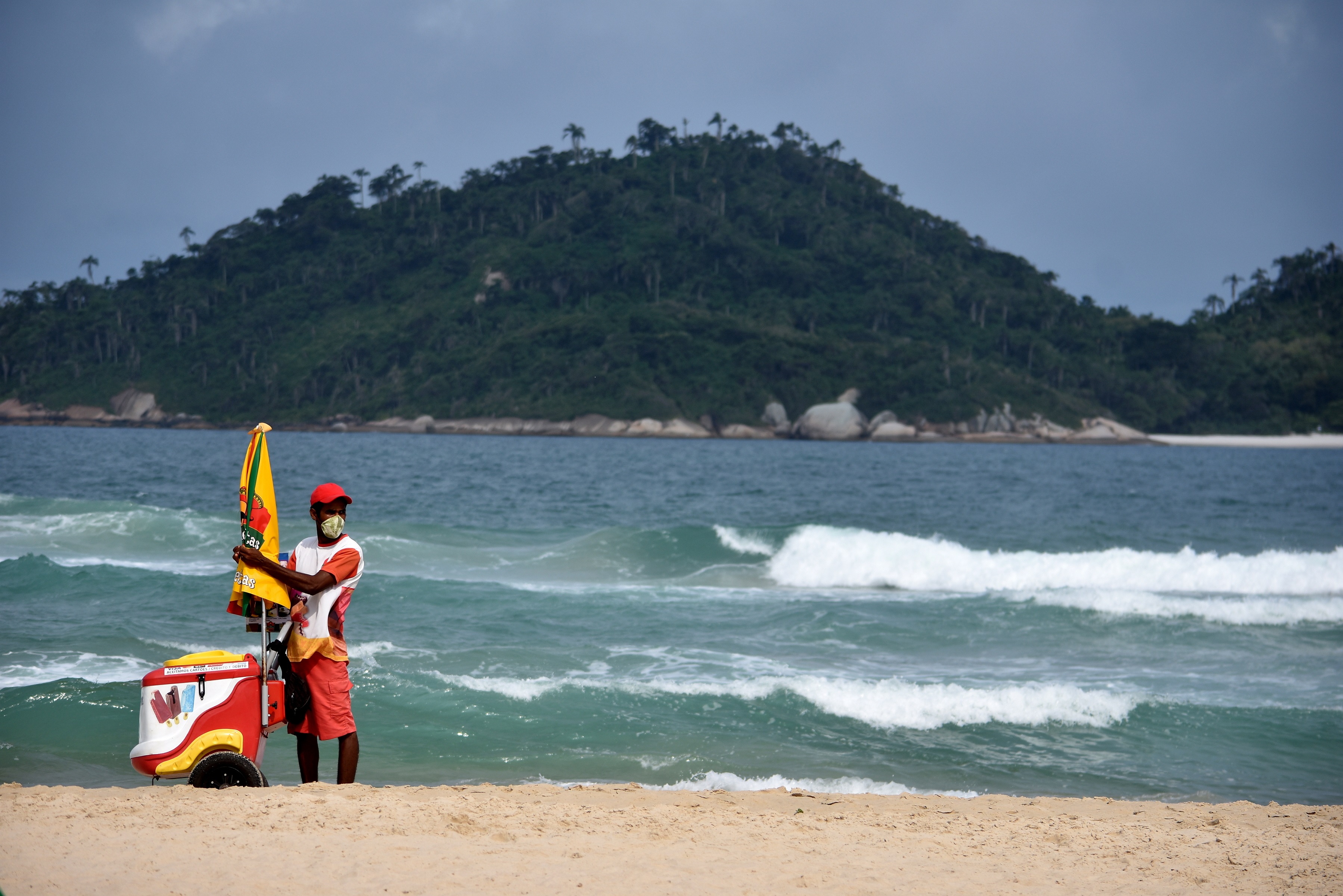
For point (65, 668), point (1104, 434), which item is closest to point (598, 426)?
point (1104, 434)

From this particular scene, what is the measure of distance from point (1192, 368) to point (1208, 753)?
118 metres

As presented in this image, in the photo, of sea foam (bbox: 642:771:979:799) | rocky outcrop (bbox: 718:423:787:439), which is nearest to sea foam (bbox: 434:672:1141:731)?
sea foam (bbox: 642:771:979:799)

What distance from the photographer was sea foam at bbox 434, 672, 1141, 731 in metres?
8.57

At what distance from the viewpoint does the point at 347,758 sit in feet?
17.6

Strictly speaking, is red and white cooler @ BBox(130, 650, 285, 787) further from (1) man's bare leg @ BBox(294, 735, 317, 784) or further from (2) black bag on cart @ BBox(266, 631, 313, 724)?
(1) man's bare leg @ BBox(294, 735, 317, 784)

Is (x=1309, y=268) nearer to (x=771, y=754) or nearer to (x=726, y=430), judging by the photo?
(x=726, y=430)

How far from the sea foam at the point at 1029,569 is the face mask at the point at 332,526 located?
12719mm

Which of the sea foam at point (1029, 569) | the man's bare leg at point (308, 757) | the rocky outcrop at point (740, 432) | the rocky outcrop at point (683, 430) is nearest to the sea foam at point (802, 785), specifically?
the man's bare leg at point (308, 757)

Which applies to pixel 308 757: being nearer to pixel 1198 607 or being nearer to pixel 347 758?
pixel 347 758

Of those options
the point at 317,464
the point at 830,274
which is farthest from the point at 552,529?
the point at 830,274

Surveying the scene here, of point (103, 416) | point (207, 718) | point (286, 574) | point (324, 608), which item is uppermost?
point (103, 416)

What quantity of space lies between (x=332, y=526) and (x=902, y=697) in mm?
5688

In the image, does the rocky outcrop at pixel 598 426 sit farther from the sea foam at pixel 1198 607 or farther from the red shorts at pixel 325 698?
the red shorts at pixel 325 698

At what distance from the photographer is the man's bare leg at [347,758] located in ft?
17.5
